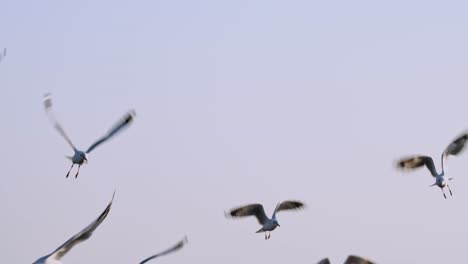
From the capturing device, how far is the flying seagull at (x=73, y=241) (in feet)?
83.6

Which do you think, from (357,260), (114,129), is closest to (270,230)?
(114,129)

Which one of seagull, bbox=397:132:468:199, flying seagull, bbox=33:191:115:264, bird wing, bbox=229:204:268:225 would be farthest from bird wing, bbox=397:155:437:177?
flying seagull, bbox=33:191:115:264

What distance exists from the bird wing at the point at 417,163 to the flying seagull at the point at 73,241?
115ft

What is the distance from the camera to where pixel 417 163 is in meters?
60.0

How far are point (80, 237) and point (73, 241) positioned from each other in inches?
13.2

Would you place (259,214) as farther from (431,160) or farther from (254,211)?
(431,160)

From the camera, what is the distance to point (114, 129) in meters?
52.0

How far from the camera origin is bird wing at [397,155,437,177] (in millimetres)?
59731

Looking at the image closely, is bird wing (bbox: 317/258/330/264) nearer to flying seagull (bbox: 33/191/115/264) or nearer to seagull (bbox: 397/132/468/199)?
flying seagull (bbox: 33/191/115/264)

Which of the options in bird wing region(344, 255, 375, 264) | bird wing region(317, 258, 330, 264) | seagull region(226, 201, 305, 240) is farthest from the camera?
seagull region(226, 201, 305, 240)

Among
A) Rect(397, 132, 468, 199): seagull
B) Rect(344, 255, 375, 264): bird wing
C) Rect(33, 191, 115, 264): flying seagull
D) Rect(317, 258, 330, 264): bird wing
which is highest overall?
Rect(33, 191, 115, 264): flying seagull

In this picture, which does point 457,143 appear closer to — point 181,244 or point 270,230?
point 270,230

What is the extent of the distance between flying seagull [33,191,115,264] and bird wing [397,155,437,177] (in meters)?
35.0

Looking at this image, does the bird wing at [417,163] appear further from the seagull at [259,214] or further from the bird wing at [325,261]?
the bird wing at [325,261]
